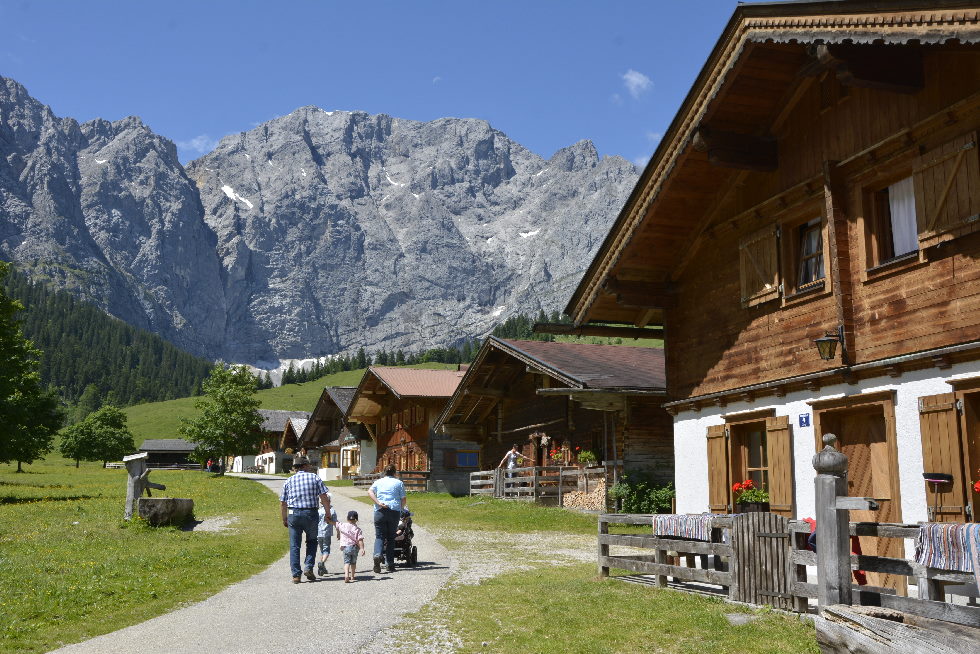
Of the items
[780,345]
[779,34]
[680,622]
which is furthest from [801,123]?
[680,622]

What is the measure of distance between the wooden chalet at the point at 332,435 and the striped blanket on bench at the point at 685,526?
5057 centimetres

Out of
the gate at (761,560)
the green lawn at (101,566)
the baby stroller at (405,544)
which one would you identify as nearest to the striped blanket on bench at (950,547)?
the gate at (761,560)

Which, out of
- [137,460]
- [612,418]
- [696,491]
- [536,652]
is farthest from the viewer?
[612,418]

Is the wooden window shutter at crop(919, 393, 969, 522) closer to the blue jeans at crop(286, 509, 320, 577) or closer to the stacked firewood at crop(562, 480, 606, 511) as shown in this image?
the blue jeans at crop(286, 509, 320, 577)

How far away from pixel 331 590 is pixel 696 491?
809 cm

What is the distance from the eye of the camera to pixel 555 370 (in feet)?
83.8

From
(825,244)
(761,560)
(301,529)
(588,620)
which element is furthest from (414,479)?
(588,620)

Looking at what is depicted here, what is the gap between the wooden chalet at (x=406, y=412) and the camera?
45.6 metres

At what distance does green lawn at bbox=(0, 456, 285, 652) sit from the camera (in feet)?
31.1

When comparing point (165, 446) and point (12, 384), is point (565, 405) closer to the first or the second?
point (12, 384)

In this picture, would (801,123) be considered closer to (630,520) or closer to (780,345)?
(780,345)

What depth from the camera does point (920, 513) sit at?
459 inches

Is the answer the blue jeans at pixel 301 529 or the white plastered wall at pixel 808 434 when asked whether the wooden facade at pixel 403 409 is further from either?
the blue jeans at pixel 301 529

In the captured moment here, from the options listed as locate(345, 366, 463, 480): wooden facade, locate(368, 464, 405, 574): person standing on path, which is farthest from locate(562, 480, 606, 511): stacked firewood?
locate(345, 366, 463, 480): wooden facade
